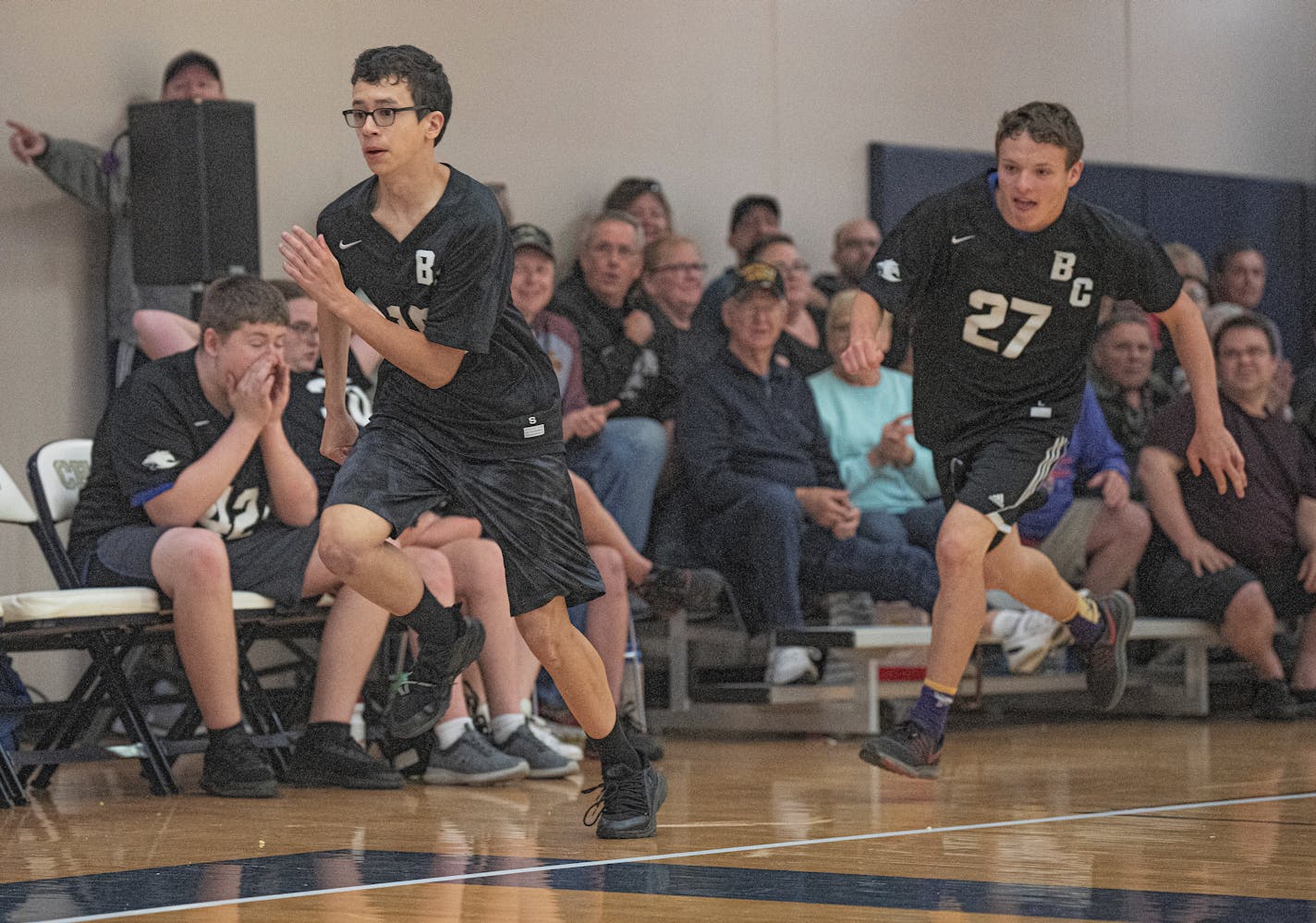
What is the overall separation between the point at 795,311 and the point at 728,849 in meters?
3.71

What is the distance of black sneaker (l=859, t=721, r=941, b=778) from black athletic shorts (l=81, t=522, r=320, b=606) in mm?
1376

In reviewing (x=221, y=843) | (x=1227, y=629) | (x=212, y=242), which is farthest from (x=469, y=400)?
(x=1227, y=629)

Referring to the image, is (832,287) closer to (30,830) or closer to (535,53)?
(535,53)

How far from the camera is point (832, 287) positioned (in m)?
7.00

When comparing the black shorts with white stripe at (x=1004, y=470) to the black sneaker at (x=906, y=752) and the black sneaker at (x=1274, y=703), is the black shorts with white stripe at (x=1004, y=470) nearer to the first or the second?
the black sneaker at (x=906, y=752)

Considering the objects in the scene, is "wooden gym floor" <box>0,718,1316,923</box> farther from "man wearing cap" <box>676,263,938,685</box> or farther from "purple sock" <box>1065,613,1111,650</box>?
"man wearing cap" <box>676,263,938,685</box>

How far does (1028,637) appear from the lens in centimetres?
546

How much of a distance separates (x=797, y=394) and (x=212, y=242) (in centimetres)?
191

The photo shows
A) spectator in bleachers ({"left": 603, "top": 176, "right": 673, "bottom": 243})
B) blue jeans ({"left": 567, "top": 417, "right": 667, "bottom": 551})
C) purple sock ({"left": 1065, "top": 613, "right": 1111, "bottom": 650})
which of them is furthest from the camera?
spectator in bleachers ({"left": 603, "top": 176, "right": 673, "bottom": 243})

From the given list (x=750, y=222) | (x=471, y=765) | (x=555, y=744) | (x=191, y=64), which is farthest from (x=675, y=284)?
(x=471, y=765)

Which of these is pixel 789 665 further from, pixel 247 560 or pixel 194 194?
pixel 194 194

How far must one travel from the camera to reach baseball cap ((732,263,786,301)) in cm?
578

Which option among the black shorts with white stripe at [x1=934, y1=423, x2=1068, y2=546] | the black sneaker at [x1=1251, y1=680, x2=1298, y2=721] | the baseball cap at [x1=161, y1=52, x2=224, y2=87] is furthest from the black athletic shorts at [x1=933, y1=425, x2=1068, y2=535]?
the baseball cap at [x1=161, y1=52, x2=224, y2=87]

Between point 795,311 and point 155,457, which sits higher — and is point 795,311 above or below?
above
